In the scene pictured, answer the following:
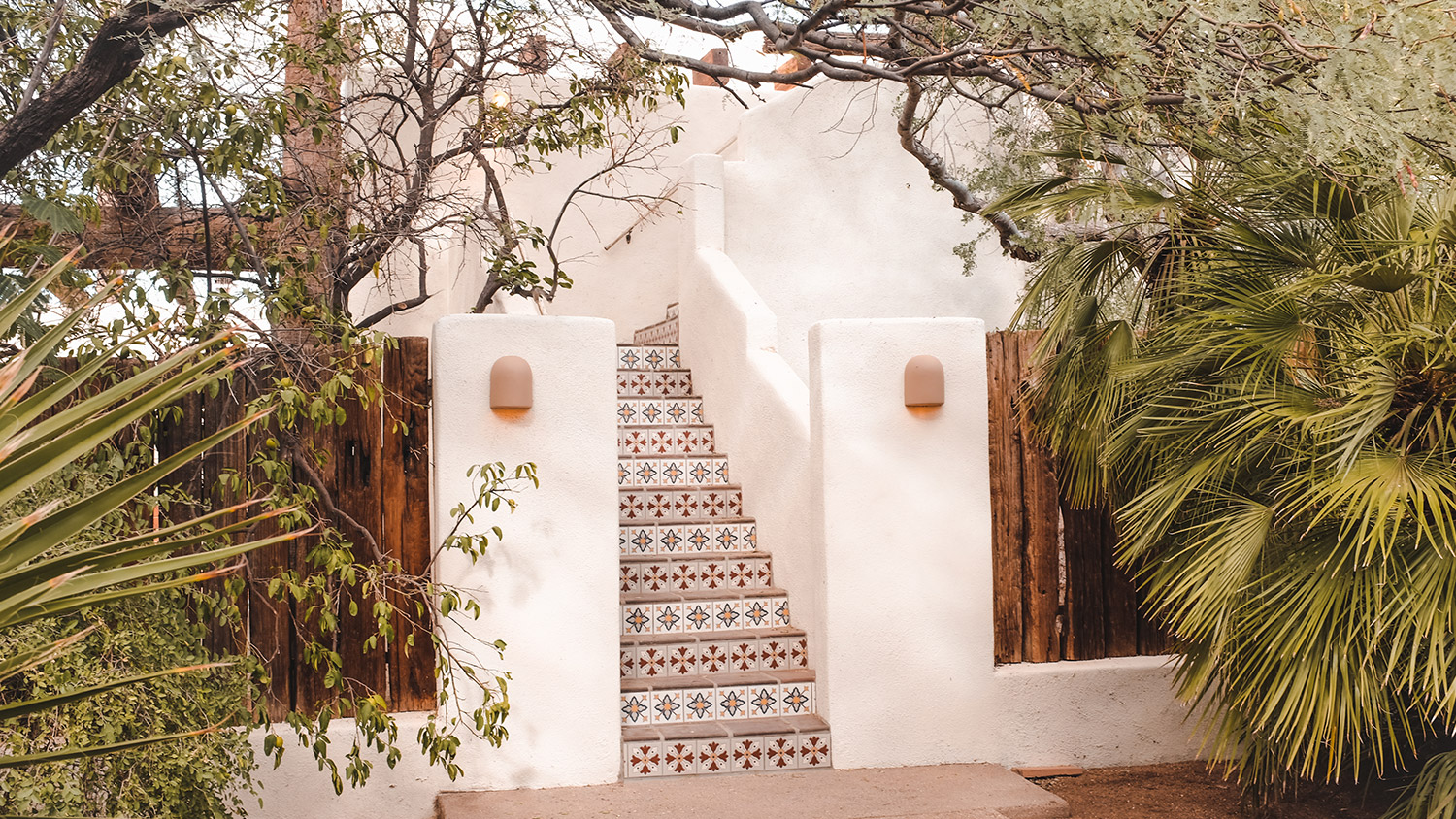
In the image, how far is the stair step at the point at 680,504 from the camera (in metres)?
5.90

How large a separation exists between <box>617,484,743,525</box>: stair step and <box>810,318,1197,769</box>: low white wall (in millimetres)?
1296

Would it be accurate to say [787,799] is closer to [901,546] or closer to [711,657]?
[711,657]

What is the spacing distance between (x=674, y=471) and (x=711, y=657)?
1504mm

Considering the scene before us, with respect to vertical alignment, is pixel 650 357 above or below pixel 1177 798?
above

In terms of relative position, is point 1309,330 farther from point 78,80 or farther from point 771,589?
point 78,80

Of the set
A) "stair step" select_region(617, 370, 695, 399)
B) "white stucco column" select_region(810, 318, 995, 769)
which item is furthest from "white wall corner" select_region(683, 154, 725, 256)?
"white stucco column" select_region(810, 318, 995, 769)

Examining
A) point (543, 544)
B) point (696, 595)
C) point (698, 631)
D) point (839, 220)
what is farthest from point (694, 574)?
point (839, 220)

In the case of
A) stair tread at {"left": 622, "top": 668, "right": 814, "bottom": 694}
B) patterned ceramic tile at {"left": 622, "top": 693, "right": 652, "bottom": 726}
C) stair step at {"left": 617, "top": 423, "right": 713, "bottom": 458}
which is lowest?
patterned ceramic tile at {"left": 622, "top": 693, "right": 652, "bottom": 726}

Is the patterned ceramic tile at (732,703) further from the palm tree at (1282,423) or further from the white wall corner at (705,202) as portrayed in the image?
the white wall corner at (705,202)

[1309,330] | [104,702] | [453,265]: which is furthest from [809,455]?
[453,265]

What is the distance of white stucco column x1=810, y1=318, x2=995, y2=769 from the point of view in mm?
4680

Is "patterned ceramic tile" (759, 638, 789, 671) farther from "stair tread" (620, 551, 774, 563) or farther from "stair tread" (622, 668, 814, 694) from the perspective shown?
"stair tread" (620, 551, 774, 563)

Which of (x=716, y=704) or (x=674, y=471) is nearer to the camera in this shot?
(x=716, y=704)

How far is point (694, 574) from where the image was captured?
18.0 ft
